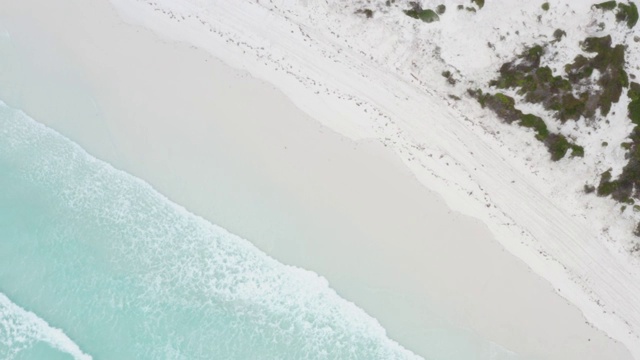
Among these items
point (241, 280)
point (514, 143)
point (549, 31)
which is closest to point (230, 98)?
point (241, 280)

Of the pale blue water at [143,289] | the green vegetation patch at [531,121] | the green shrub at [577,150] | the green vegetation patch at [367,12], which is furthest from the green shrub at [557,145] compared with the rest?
the pale blue water at [143,289]

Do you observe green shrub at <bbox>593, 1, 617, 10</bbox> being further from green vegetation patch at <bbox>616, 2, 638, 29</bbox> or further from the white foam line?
the white foam line

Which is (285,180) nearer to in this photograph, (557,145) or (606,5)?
(557,145)

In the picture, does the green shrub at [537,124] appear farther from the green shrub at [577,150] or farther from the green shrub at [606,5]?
the green shrub at [606,5]

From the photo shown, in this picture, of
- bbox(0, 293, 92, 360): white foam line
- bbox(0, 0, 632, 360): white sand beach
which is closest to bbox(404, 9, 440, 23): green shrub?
bbox(0, 0, 632, 360): white sand beach

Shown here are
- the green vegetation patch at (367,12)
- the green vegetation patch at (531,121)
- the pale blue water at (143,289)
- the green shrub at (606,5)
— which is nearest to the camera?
the green shrub at (606,5)

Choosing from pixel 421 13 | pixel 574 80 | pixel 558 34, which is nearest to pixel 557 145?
pixel 574 80
